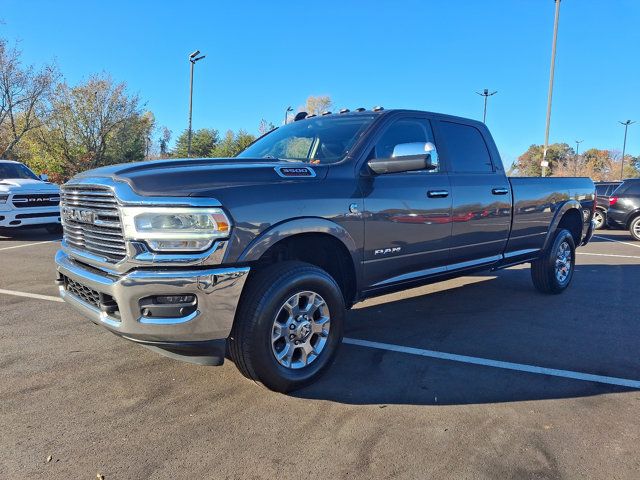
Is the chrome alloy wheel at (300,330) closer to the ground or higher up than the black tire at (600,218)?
closer to the ground

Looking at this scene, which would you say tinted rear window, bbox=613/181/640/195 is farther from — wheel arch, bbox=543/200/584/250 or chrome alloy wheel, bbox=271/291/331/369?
chrome alloy wheel, bbox=271/291/331/369

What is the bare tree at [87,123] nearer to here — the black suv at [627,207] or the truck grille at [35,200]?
the truck grille at [35,200]

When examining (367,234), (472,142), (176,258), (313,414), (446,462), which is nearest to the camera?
(446,462)

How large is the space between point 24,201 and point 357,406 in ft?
35.4

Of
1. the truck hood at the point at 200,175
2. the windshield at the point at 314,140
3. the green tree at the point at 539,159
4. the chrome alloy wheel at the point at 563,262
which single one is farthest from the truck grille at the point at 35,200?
the green tree at the point at 539,159

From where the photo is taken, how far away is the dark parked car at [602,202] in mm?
16109

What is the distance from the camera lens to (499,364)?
3.99 meters

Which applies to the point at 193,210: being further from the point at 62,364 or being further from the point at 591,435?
the point at 591,435

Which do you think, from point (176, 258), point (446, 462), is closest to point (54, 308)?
point (176, 258)

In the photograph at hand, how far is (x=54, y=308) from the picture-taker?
5402 mm

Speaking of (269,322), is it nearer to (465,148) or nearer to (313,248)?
(313,248)

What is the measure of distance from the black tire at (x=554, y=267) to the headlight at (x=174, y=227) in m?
4.79

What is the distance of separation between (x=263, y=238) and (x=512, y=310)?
145 inches

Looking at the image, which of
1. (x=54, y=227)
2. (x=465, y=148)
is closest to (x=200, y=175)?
(x=465, y=148)
